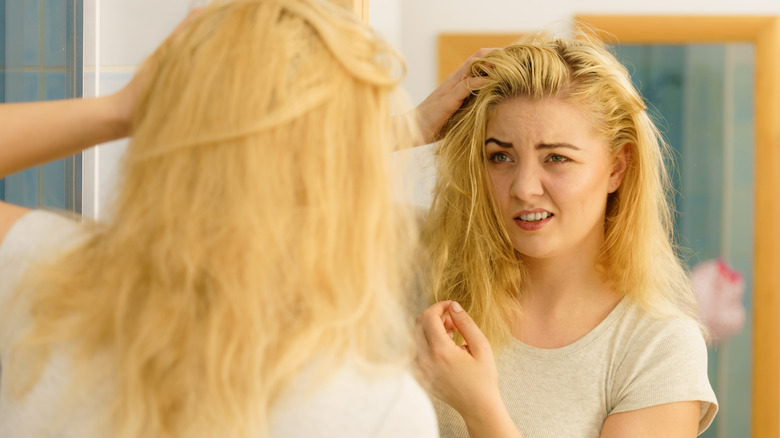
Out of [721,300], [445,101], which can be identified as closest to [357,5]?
[445,101]

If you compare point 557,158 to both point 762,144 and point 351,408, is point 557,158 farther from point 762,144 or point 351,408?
point 762,144

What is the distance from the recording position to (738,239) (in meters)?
1.99

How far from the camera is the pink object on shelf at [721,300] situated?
198 centimetres

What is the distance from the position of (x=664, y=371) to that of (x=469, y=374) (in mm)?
235

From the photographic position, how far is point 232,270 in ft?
1.46

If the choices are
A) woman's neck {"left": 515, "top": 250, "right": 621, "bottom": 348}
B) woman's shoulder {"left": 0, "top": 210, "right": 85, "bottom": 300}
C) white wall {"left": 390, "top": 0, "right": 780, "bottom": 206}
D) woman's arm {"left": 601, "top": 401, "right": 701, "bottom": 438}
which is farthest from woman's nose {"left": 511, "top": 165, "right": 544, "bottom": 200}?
white wall {"left": 390, "top": 0, "right": 780, "bottom": 206}

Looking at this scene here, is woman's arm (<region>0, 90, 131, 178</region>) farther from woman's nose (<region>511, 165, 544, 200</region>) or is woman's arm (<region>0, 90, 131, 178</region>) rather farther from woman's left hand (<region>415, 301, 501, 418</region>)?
woman's nose (<region>511, 165, 544, 200</region>)

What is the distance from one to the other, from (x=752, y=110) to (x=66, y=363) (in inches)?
78.1

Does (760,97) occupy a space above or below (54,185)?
above

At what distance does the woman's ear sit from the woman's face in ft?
0.10

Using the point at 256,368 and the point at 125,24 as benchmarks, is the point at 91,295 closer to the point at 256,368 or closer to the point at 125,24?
the point at 256,368

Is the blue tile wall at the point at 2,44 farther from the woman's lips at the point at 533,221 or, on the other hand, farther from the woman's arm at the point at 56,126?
the woman's lips at the point at 533,221

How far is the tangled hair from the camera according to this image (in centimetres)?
90

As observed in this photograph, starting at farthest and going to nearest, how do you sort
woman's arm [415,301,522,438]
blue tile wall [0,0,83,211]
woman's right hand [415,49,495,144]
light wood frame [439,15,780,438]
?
light wood frame [439,15,780,438] < woman's right hand [415,49,495,144] < blue tile wall [0,0,83,211] < woman's arm [415,301,522,438]
